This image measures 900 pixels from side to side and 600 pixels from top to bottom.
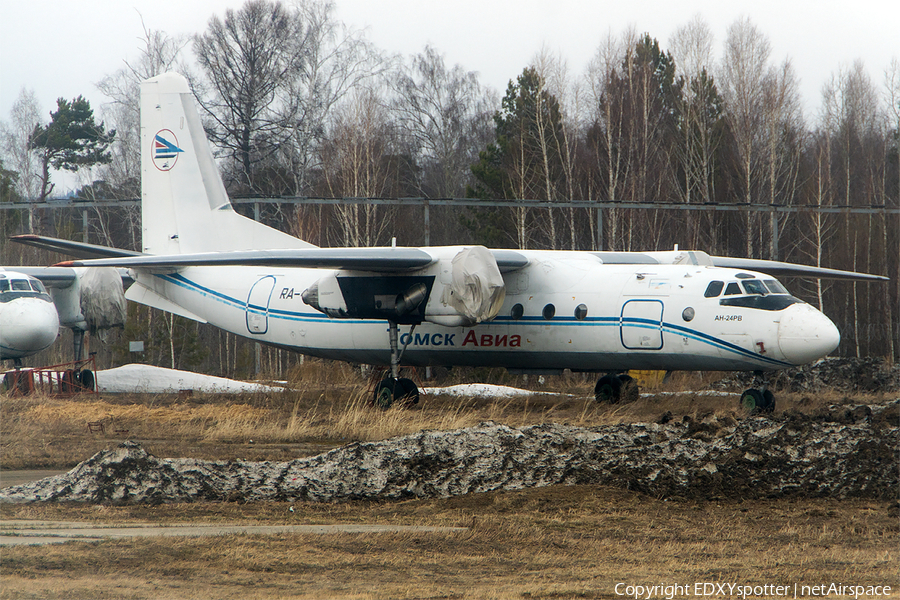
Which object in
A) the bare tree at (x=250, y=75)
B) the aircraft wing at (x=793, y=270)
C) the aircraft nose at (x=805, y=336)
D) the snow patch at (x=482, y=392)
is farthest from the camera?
the bare tree at (x=250, y=75)

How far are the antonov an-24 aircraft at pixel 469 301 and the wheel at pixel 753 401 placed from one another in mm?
34

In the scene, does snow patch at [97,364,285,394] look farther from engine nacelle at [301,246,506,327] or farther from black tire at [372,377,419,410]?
engine nacelle at [301,246,506,327]

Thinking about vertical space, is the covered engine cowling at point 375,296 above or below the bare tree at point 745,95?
below

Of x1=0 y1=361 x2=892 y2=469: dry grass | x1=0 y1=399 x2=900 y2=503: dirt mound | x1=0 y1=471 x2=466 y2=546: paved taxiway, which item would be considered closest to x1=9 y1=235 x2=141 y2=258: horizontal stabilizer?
x1=0 y1=361 x2=892 y2=469: dry grass

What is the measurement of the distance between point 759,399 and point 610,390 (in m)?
3.37

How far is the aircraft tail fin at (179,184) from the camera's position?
69.0 feet

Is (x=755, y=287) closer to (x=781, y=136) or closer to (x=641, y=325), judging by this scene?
(x=641, y=325)

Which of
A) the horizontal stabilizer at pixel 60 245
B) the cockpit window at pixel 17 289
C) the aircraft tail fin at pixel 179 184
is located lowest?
the cockpit window at pixel 17 289

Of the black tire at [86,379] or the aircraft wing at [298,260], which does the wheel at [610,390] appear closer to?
the aircraft wing at [298,260]

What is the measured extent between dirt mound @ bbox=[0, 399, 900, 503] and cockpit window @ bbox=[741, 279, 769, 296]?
425cm

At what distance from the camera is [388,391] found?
17.1 m

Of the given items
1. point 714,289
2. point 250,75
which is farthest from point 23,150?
point 714,289

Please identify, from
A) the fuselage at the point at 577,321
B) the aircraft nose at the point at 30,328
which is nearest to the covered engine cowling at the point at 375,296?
the fuselage at the point at 577,321

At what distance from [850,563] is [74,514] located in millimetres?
6591
